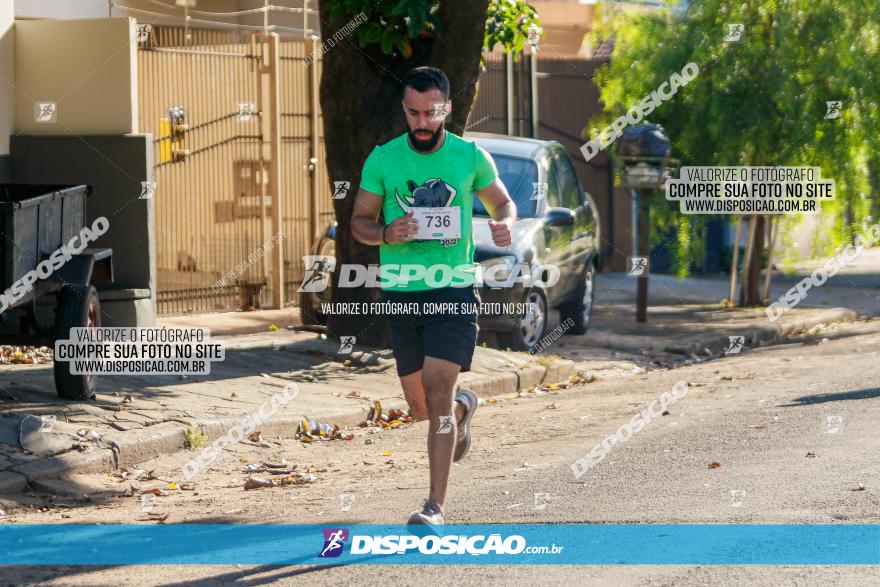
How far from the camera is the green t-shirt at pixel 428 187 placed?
6.31m

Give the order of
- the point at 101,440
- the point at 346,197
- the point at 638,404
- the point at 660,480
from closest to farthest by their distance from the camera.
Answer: the point at 660,480 < the point at 101,440 < the point at 638,404 < the point at 346,197

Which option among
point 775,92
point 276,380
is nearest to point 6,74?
point 276,380

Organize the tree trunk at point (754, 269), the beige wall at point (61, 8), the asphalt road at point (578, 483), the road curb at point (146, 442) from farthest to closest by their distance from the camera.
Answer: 1. the beige wall at point (61, 8)
2. the tree trunk at point (754, 269)
3. the road curb at point (146, 442)
4. the asphalt road at point (578, 483)

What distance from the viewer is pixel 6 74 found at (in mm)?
12445

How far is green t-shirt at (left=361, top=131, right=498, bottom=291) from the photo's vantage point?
6.31m

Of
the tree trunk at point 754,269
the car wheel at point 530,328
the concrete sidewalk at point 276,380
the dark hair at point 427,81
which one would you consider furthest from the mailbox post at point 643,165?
the dark hair at point 427,81

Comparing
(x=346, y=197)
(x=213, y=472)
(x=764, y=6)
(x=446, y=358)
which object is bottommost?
(x=213, y=472)

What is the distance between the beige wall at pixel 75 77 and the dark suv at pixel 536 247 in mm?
2297

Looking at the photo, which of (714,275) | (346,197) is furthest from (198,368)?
(714,275)

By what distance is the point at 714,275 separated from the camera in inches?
864

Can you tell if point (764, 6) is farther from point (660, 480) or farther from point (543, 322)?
point (660, 480)

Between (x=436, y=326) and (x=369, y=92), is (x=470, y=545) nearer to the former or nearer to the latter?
(x=436, y=326)

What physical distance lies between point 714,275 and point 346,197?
11.1m

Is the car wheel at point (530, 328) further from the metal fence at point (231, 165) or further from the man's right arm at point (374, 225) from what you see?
the man's right arm at point (374, 225)
